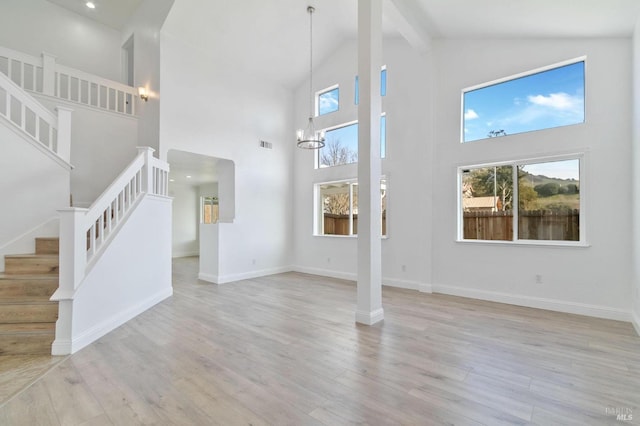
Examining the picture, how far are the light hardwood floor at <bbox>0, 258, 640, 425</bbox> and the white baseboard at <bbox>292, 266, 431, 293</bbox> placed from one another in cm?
133

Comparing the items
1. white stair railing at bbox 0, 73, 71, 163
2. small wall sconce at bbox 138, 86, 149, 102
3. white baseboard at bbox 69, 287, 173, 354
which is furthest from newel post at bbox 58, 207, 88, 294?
small wall sconce at bbox 138, 86, 149, 102

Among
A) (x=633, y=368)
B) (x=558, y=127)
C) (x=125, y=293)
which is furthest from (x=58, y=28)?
(x=633, y=368)

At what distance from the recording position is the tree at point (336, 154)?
7016 millimetres

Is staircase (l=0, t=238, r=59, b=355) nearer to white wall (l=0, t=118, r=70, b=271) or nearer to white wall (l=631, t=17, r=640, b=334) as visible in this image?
white wall (l=0, t=118, r=70, b=271)

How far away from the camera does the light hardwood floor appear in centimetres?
202

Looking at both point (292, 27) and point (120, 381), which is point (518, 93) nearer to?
point (292, 27)

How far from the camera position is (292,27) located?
20.0 ft

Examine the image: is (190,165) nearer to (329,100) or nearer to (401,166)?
(329,100)

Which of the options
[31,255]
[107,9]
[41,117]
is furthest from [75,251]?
[107,9]

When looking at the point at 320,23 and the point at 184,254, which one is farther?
the point at 184,254

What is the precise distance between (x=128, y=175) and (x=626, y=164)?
645cm

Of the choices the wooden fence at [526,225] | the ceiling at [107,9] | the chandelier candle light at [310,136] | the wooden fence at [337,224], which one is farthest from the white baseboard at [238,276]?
the ceiling at [107,9]

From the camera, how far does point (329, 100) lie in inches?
290

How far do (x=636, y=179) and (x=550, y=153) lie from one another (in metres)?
1.02
